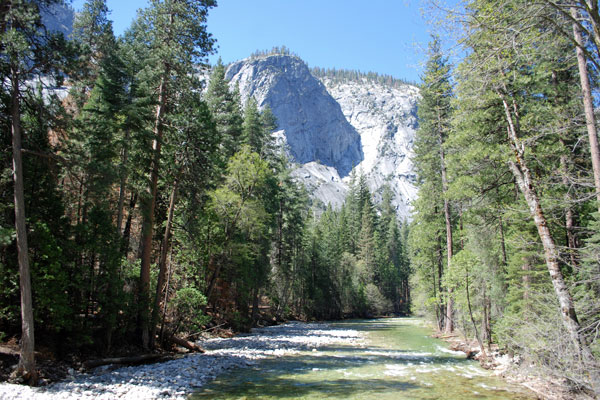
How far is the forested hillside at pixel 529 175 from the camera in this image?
20.4ft

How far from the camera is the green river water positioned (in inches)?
366

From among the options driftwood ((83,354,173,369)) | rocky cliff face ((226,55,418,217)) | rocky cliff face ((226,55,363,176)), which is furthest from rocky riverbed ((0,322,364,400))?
rocky cliff face ((226,55,363,176))

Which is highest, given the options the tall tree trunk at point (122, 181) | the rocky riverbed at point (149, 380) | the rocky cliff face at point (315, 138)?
the rocky cliff face at point (315, 138)

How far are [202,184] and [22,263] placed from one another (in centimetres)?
741

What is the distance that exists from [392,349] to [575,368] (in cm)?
1191

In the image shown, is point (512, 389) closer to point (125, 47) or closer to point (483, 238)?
point (483, 238)

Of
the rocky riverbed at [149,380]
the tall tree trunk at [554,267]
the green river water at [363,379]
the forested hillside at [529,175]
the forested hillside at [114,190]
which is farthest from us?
the forested hillside at [114,190]

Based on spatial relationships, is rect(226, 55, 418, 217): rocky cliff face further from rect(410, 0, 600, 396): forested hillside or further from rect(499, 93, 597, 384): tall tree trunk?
rect(499, 93, 597, 384): tall tree trunk

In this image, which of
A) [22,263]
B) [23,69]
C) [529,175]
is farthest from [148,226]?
[529,175]

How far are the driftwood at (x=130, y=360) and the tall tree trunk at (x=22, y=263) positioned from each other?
2203 millimetres

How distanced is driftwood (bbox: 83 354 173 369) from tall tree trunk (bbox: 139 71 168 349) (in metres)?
0.72

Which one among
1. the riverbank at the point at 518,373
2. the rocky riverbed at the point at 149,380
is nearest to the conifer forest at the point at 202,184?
the riverbank at the point at 518,373

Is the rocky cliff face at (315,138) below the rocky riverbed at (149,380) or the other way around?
the other way around

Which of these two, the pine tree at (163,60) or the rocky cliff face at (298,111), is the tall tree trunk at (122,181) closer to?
the pine tree at (163,60)
